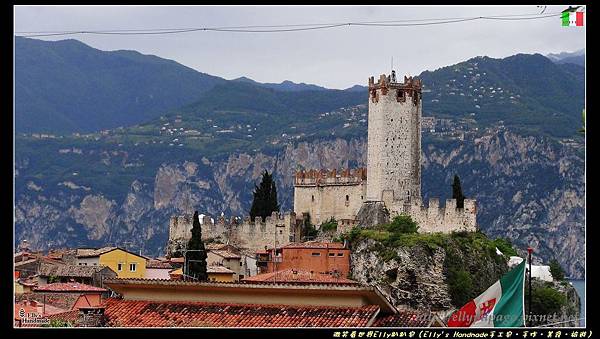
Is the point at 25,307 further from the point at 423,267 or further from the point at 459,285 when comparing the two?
the point at 459,285

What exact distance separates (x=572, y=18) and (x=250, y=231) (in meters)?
61.1

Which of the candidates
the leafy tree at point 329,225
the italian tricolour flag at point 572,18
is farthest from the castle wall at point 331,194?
the italian tricolour flag at point 572,18

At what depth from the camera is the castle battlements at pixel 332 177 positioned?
88.9 meters

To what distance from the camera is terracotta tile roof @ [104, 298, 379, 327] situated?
29.2 metres

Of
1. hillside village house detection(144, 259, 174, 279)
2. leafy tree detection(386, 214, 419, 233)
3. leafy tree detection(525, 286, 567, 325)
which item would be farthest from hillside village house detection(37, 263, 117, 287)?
leafy tree detection(525, 286, 567, 325)

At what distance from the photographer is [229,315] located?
98.8 feet

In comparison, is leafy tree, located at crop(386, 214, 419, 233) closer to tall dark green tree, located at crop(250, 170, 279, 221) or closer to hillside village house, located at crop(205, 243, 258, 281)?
hillside village house, located at crop(205, 243, 258, 281)

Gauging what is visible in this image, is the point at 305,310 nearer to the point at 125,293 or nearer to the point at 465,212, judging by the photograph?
the point at 125,293

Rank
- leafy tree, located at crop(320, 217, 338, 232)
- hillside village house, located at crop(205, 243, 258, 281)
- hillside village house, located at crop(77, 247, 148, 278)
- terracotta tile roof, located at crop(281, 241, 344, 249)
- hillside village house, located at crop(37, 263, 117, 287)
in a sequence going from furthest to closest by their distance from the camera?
leafy tree, located at crop(320, 217, 338, 232) < hillside village house, located at crop(77, 247, 148, 278) < hillside village house, located at crop(205, 243, 258, 281) < terracotta tile roof, located at crop(281, 241, 344, 249) < hillside village house, located at crop(37, 263, 117, 287)

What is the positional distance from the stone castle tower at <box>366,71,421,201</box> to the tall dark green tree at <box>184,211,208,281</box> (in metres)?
9.79

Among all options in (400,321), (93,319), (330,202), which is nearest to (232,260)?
(330,202)

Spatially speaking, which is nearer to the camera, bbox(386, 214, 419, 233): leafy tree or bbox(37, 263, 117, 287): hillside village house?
bbox(37, 263, 117, 287): hillside village house

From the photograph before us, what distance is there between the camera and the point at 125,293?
104ft

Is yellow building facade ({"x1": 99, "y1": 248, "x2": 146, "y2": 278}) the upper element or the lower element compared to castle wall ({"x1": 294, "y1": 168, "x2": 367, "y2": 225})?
lower
